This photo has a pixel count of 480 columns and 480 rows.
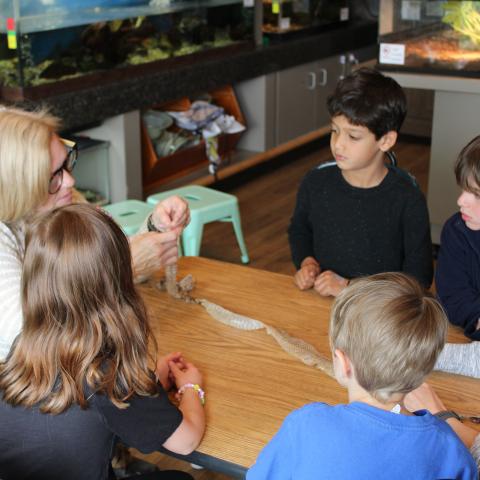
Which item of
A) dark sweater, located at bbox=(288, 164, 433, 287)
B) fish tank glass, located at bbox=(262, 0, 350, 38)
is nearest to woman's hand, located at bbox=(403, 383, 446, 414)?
dark sweater, located at bbox=(288, 164, 433, 287)

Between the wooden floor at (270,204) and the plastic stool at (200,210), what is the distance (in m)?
0.30

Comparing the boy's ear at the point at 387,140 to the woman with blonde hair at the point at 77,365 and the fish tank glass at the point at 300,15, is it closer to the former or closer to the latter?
the woman with blonde hair at the point at 77,365

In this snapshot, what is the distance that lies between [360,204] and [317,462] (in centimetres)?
124

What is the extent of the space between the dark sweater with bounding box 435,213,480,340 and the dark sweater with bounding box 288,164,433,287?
0.67 feet

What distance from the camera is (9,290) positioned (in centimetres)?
159

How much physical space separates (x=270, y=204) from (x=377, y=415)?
3.88 metres

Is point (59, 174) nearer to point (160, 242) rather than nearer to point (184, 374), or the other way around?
point (160, 242)

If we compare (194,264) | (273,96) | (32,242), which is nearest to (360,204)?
(194,264)

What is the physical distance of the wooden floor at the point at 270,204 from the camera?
166 inches

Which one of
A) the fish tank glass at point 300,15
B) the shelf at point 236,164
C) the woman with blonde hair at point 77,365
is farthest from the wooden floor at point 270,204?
the woman with blonde hair at point 77,365

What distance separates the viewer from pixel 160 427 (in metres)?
1.38

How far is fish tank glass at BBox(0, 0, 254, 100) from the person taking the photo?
3.61 meters

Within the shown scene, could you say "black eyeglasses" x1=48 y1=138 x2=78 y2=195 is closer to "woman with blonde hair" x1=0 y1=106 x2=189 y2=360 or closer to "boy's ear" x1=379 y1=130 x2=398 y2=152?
"woman with blonde hair" x1=0 y1=106 x2=189 y2=360

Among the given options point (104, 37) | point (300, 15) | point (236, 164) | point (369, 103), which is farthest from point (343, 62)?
point (369, 103)
